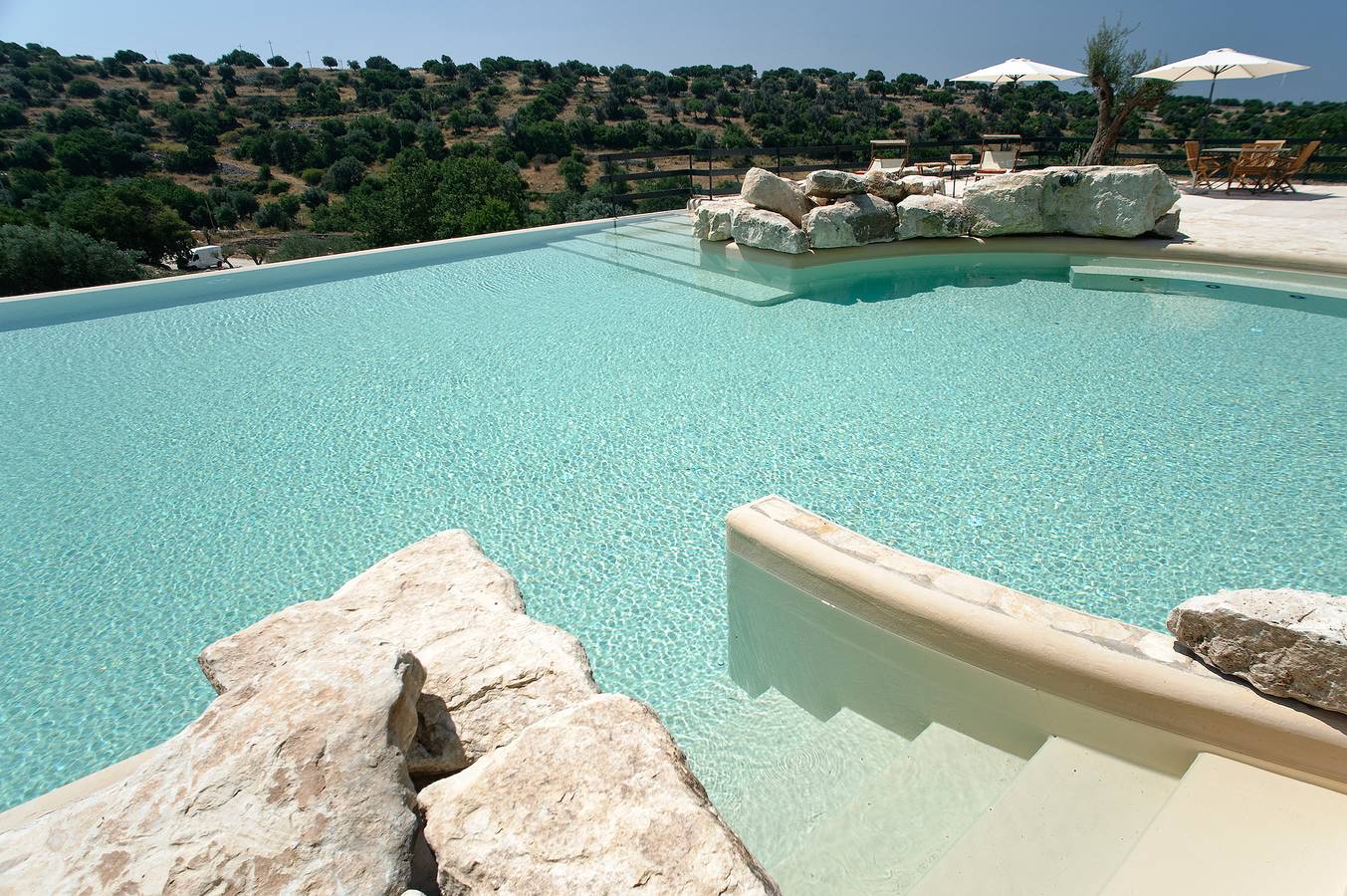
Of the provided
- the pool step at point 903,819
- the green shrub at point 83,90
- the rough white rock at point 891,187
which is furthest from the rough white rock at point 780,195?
the green shrub at point 83,90

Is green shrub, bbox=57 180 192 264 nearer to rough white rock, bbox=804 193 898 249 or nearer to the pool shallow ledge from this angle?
rough white rock, bbox=804 193 898 249

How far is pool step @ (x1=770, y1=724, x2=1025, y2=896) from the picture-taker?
66.8 inches

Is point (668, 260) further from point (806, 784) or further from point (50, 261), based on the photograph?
point (50, 261)

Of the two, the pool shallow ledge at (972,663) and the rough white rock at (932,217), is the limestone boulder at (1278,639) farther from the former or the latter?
the rough white rock at (932,217)

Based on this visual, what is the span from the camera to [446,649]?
1.71m

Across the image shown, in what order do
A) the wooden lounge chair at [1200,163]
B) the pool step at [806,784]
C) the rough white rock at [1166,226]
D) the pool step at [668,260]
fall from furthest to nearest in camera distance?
the wooden lounge chair at [1200,163]
the rough white rock at [1166,226]
the pool step at [668,260]
the pool step at [806,784]

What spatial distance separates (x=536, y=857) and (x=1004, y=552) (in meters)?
2.62

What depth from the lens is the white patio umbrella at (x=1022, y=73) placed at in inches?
462

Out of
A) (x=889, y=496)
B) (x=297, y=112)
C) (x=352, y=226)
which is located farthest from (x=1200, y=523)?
(x=297, y=112)

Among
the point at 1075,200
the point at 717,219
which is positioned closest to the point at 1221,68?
Answer: the point at 1075,200

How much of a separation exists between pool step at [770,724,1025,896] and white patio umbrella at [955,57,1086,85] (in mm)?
12935

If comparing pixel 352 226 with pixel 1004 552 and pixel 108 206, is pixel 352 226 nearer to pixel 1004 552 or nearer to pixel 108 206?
pixel 108 206

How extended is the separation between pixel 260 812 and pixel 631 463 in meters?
3.02

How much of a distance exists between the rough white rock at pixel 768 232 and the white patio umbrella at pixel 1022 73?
6.36 metres
